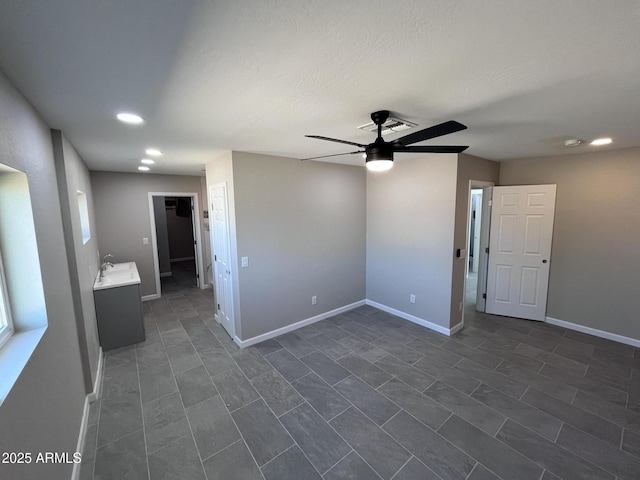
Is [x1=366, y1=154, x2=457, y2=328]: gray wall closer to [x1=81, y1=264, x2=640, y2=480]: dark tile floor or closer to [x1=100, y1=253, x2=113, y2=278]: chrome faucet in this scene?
[x1=81, y1=264, x2=640, y2=480]: dark tile floor

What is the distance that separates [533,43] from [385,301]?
13.1 feet

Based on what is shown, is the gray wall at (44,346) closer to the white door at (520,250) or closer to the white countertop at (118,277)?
the white countertop at (118,277)

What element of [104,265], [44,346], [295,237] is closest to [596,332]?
[295,237]

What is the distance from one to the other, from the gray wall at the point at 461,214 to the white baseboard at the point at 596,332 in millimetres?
1505

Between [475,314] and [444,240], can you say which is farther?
[475,314]

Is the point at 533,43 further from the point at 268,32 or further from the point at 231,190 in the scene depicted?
the point at 231,190

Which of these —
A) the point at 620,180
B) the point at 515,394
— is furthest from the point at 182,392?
the point at 620,180

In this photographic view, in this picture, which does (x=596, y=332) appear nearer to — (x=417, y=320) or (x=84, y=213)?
(x=417, y=320)

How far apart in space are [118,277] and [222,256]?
5.04ft

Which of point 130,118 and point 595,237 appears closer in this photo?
point 130,118

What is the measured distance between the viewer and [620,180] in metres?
3.42

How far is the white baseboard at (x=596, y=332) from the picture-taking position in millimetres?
3469

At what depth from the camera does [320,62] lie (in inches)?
51.0

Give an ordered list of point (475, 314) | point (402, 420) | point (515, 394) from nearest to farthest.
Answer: point (402, 420), point (515, 394), point (475, 314)
